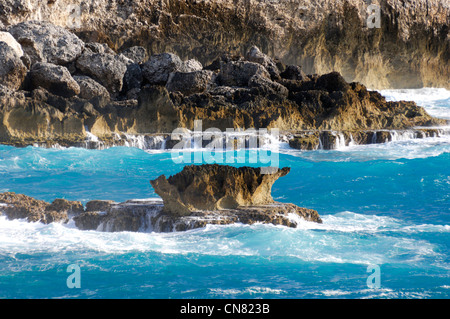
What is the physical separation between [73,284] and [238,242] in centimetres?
196

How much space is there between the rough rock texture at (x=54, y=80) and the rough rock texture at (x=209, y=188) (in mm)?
14957

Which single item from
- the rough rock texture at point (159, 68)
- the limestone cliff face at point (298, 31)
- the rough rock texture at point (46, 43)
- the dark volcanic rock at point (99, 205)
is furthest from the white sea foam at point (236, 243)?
the limestone cliff face at point (298, 31)

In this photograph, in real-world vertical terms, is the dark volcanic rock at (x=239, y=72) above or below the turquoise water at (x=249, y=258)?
above

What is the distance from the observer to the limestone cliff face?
38125 mm

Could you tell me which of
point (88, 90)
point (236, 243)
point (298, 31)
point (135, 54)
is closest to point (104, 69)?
point (88, 90)

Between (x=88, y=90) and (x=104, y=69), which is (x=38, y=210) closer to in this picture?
(x=88, y=90)

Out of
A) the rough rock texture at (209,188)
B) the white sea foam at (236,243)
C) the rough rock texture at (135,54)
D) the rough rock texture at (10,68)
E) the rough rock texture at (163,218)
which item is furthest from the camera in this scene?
the rough rock texture at (135,54)

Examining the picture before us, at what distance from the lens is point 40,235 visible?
7172mm

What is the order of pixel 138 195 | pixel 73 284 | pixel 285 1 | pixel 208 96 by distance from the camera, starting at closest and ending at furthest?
pixel 73 284 → pixel 138 195 → pixel 208 96 → pixel 285 1

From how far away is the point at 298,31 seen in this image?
44.3 m

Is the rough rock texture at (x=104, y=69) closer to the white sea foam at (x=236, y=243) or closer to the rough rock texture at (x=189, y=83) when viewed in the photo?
the rough rock texture at (x=189, y=83)

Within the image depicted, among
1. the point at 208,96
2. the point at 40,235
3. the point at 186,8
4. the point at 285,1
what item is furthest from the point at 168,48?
the point at 40,235

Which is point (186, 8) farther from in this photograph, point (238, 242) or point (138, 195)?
point (238, 242)

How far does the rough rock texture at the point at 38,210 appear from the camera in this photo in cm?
769
